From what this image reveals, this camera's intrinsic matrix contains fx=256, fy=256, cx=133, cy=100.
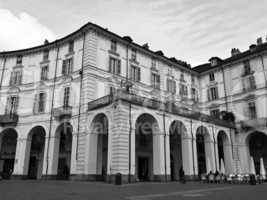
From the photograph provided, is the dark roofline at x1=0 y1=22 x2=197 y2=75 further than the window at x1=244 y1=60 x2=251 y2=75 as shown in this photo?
No

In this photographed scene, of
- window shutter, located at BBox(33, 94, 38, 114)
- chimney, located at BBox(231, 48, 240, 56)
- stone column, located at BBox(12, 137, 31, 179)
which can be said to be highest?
chimney, located at BBox(231, 48, 240, 56)

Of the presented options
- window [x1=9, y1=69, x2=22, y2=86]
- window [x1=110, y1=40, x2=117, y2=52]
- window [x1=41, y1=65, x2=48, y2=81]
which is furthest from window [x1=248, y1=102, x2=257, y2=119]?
window [x1=9, y1=69, x2=22, y2=86]

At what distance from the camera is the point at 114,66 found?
27.0m

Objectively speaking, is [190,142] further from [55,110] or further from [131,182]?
[55,110]

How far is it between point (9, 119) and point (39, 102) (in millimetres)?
3725

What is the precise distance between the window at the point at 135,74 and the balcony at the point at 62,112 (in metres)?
7.76

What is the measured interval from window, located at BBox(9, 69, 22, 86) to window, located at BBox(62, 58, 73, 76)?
610 cm

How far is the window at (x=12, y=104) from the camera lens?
28.7 meters

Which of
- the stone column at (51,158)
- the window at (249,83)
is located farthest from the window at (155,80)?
the stone column at (51,158)

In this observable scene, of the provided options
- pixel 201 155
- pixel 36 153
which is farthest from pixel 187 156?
pixel 36 153

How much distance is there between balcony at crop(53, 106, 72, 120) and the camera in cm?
2506

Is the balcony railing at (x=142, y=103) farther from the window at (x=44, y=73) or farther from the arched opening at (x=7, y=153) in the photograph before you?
the arched opening at (x=7, y=153)

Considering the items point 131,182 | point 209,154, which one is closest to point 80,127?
point 131,182

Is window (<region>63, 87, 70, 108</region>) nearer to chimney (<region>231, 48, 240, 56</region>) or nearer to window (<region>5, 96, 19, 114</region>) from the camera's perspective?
window (<region>5, 96, 19, 114</region>)
